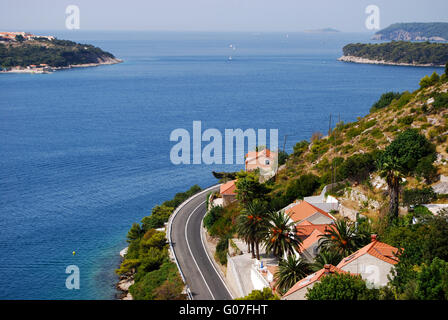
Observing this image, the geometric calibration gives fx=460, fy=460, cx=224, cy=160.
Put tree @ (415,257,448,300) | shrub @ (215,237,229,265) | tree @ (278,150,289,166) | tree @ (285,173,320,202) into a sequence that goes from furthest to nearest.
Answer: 1. tree @ (278,150,289,166)
2. tree @ (285,173,320,202)
3. shrub @ (215,237,229,265)
4. tree @ (415,257,448,300)

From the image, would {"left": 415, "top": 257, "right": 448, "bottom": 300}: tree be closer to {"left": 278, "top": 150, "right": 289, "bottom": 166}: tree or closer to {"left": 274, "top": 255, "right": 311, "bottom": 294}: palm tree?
{"left": 274, "top": 255, "right": 311, "bottom": 294}: palm tree

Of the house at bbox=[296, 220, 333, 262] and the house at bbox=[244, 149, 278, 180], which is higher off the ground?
the house at bbox=[244, 149, 278, 180]

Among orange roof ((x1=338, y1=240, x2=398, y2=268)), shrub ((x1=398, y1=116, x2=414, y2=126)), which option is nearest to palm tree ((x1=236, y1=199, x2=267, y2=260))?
orange roof ((x1=338, y1=240, x2=398, y2=268))

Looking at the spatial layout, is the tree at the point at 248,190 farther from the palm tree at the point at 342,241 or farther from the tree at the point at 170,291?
the palm tree at the point at 342,241

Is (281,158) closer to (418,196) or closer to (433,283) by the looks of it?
(418,196)

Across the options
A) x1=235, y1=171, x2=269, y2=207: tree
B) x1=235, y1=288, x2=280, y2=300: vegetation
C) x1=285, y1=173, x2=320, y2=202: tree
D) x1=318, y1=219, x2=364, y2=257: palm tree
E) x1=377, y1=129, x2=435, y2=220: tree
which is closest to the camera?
x1=235, y1=288, x2=280, y2=300: vegetation

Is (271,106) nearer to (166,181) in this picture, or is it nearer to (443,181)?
(166,181)
